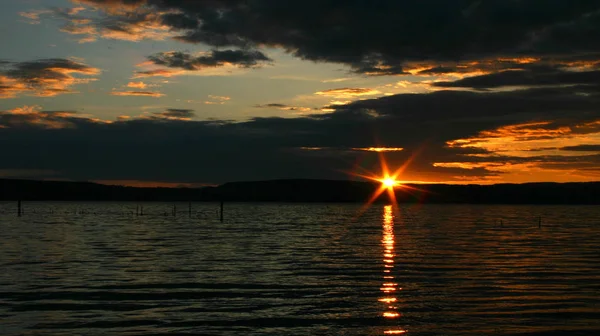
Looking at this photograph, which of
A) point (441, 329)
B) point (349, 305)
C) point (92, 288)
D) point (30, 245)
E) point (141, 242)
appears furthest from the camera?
point (141, 242)

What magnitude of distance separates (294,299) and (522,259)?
2655 centimetres

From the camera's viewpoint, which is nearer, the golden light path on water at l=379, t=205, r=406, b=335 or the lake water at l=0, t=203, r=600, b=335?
the lake water at l=0, t=203, r=600, b=335

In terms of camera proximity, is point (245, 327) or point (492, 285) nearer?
point (245, 327)

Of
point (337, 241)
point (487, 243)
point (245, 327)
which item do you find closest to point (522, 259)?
point (487, 243)

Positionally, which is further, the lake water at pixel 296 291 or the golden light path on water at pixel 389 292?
the golden light path on water at pixel 389 292

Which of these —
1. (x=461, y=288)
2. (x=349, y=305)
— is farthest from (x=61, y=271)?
(x=461, y=288)

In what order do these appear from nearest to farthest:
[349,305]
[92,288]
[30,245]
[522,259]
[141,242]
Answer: [349,305] < [92,288] < [522,259] < [30,245] < [141,242]

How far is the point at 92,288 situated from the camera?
34938 millimetres

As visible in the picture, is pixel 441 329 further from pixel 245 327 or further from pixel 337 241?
pixel 337 241

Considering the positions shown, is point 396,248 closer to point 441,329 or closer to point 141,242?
point 141,242

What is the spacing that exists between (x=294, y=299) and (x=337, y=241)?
41.5 m

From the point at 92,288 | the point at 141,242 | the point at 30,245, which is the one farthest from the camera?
the point at 141,242

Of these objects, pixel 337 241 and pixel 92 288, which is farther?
pixel 337 241

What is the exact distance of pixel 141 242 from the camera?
69375mm
